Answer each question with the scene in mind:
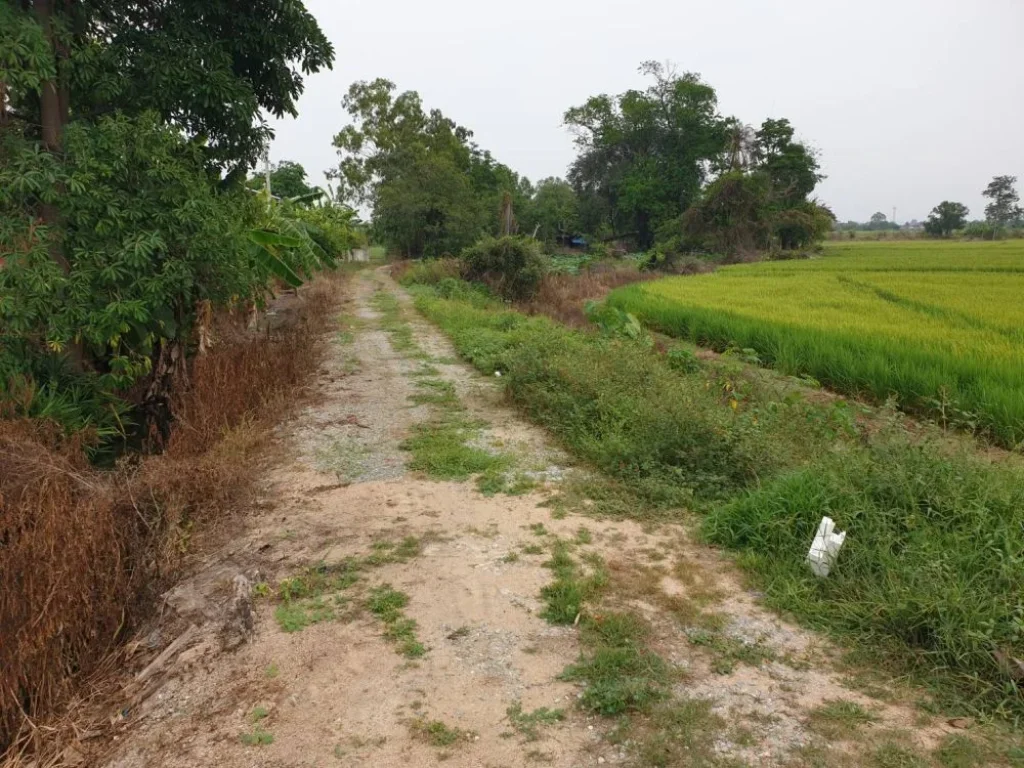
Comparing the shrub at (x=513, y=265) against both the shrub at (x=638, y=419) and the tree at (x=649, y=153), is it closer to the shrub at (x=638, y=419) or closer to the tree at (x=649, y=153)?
the shrub at (x=638, y=419)

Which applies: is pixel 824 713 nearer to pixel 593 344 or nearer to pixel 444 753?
pixel 444 753

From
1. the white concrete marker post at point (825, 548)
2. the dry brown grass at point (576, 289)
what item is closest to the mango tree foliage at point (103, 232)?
the white concrete marker post at point (825, 548)

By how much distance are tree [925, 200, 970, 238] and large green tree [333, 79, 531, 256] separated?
39384 millimetres

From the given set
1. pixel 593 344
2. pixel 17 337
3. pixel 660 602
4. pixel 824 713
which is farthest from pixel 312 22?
pixel 824 713

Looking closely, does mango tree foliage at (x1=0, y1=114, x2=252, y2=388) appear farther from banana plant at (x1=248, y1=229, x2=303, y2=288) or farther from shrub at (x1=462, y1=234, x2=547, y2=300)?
shrub at (x1=462, y1=234, x2=547, y2=300)

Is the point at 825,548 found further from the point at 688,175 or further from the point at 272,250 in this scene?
the point at 688,175

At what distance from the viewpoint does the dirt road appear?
8.26ft

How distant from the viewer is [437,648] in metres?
3.10

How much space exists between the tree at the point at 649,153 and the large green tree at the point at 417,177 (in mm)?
6005

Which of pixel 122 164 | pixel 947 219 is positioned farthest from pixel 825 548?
pixel 947 219

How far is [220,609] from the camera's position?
3.34m

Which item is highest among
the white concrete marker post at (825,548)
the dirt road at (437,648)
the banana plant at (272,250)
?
the banana plant at (272,250)

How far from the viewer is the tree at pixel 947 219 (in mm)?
59094

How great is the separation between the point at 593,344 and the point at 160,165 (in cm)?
563
